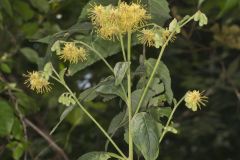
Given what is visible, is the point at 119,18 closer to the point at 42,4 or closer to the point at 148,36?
the point at 148,36

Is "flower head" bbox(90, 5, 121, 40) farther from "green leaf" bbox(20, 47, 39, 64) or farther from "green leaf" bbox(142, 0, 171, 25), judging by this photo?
"green leaf" bbox(20, 47, 39, 64)

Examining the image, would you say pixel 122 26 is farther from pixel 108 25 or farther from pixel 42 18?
pixel 42 18

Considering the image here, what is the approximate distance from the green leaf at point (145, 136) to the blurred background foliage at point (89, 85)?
268mm

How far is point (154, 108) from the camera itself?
37.6 inches

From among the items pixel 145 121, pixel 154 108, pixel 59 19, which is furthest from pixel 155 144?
pixel 59 19

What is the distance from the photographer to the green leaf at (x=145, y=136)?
807 mm

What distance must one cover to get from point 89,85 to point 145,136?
1.37 metres

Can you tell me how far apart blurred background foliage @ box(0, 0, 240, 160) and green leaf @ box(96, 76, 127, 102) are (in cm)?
16

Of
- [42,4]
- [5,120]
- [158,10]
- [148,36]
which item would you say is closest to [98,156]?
[148,36]

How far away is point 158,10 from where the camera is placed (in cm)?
105

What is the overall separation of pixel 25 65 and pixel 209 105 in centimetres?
107

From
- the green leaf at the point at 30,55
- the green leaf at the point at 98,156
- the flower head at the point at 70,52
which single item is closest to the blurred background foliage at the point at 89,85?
the green leaf at the point at 30,55

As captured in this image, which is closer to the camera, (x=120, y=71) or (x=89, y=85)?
(x=120, y=71)

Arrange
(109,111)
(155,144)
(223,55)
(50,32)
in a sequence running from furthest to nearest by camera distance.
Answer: (223,55) < (109,111) < (50,32) < (155,144)
